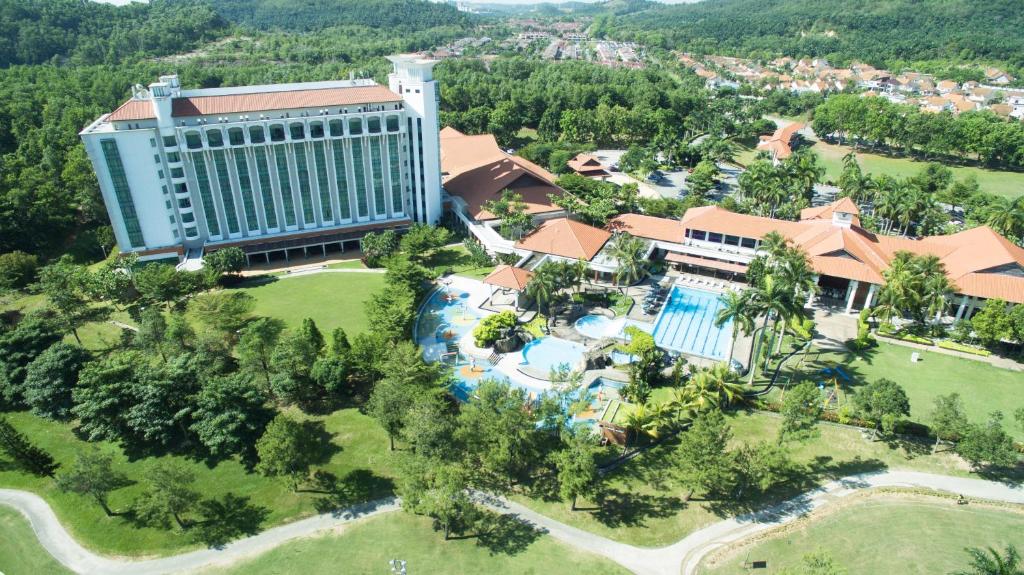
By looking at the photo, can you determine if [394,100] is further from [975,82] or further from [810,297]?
[975,82]

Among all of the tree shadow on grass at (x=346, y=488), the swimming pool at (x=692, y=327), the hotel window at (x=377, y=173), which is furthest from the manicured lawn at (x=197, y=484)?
the hotel window at (x=377, y=173)

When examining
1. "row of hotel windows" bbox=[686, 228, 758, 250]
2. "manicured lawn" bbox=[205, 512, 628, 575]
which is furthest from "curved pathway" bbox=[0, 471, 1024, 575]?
"row of hotel windows" bbox=[686, 228, 758, 250]

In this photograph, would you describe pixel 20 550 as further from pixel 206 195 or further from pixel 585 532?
pixel 206 195

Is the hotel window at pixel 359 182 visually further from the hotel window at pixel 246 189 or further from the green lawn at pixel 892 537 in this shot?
the green lawn at pixel 892 537

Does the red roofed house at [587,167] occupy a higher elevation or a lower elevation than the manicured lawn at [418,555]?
higher

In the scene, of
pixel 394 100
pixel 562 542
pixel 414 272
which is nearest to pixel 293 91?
pixel 394 100

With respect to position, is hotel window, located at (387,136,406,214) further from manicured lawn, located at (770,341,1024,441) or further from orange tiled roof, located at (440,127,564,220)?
→ manicured lawn, located at (770,341,1024,441)

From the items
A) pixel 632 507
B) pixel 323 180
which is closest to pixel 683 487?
pixel 632 507
